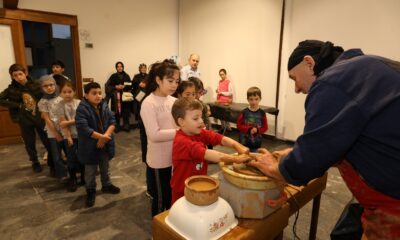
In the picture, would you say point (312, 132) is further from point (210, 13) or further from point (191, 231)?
point (210, 13)

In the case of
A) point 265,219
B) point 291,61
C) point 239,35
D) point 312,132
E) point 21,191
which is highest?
point 239,35

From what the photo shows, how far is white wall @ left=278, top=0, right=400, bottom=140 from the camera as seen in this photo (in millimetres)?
3762

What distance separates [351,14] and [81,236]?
15.0ft

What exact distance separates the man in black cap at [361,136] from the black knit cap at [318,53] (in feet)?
0.90

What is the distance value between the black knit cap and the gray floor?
5.31ft

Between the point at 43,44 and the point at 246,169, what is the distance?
23.6 ft

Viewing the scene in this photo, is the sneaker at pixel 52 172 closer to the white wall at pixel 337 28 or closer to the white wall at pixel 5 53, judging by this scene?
the white wall at pixel 5 53

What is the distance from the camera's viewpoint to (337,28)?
4180 mm

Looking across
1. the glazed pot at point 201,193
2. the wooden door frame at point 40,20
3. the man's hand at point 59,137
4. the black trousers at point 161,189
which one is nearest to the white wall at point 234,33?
the wooden door frame at point 40,20

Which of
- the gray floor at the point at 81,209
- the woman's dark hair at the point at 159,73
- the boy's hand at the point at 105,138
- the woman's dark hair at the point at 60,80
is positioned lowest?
the gray floor at the point at 81,209

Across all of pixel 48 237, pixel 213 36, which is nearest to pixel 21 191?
pixel 48 237

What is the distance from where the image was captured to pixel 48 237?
2.21 metres

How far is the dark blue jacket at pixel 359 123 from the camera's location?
2.63ft

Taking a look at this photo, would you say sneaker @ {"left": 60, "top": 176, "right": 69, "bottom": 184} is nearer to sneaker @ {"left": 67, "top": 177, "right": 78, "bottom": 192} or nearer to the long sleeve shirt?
sneaker @ {"left": 67, "top": 177, "right": 78, "bottom": 192}
